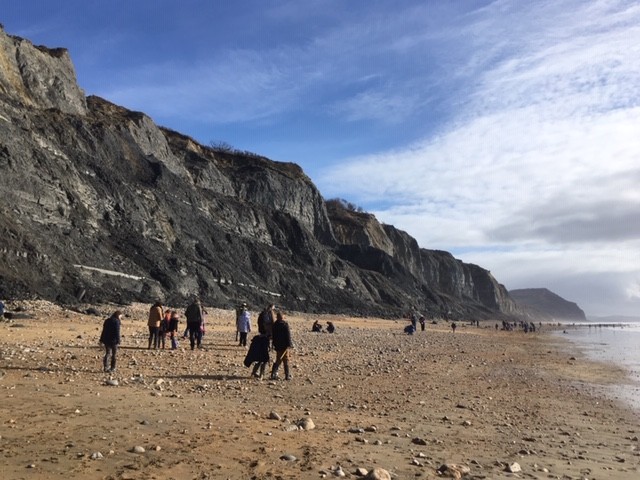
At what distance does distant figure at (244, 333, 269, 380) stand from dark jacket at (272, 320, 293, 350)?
0.29 metres

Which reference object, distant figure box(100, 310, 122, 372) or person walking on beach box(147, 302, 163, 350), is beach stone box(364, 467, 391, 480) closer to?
distant figure box(100, 310, 122, 372)

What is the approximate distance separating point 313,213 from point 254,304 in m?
56.4

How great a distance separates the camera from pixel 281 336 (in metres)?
13.0

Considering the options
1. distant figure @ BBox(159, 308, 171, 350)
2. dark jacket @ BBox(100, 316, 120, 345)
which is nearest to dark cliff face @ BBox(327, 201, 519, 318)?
distant figure @ BBox(159, 308, 171, 350)

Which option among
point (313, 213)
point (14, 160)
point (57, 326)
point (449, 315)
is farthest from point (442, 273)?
point (57, 326)

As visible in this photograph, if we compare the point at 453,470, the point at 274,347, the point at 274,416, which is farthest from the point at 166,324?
the point at 453,470

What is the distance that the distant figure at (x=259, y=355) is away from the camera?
1309 centimetres

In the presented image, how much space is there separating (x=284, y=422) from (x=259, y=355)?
4.69 metres

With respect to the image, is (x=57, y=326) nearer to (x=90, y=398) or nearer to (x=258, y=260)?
(x=90, y=398)

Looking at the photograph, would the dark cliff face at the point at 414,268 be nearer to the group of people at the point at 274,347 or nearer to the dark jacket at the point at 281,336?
the group of people at the point at 274,347

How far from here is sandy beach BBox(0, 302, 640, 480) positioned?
6.43m

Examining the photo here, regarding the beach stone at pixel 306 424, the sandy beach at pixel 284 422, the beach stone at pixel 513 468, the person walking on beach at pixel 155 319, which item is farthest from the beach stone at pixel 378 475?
the person walking on beach at pixel 155 319

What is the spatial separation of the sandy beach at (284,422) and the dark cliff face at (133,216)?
20896mm

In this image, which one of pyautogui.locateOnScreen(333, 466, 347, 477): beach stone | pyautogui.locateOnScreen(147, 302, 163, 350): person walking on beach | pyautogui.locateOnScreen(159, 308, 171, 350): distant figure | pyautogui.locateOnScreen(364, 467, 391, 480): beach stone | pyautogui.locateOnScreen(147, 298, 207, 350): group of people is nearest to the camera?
pyautogui.locateOnScreen(364, 467, 391, 480): beach stone
